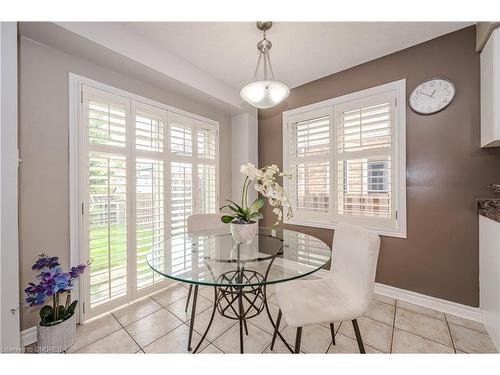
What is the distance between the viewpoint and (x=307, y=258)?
143 cm

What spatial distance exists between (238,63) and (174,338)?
266 cm

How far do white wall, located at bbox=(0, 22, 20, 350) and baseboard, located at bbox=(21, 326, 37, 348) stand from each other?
0.31 metres

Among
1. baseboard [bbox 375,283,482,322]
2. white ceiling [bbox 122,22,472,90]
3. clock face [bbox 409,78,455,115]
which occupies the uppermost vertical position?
white ceiling [bbox 122,22,472,90]

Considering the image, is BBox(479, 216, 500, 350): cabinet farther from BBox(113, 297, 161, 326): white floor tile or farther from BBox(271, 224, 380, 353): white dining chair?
BBox(113, 297, 161, 326): white floor tile

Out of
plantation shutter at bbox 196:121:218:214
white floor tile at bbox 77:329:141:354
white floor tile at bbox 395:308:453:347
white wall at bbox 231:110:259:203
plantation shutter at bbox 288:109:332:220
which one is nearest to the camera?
white floor tile at bbox 77:329:141:354

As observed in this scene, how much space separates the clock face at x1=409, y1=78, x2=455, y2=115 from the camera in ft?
6.16

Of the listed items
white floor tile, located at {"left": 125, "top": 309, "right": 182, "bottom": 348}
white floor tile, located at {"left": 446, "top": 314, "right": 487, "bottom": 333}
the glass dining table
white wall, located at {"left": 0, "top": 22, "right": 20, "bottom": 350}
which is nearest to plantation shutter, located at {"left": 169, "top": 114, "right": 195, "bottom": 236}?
the glass dining table

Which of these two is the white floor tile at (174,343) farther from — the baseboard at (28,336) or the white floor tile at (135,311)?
the baseboard at (28,336)

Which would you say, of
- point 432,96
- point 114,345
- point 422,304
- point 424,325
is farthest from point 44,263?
point 432,96

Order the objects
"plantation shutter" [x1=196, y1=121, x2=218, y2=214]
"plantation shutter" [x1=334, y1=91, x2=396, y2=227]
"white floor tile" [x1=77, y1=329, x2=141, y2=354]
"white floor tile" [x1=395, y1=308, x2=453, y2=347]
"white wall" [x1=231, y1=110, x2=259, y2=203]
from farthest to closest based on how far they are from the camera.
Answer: "white wall" [x1=231, y1=110, x2=259, y2=203] → "plantation shutter" [x1=196, y1=121, x2=218, y2=214] → "plantation shutter" [x1=334, y1=91, x2=396, y2=227] → "white floor tile" [x1=395, y1=308, x2=453, y2=347] → "white floor tile" [x1=77, y1=329, x2=141, y2=354]

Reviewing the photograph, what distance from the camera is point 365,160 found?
2312 mm
